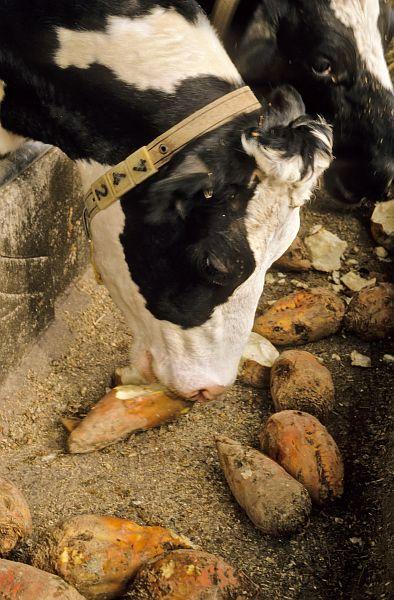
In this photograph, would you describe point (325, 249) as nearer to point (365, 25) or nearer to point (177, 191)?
→ point (365, 25)

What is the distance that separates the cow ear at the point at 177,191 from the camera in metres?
1.66

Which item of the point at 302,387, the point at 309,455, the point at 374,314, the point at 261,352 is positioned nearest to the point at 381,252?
the point at 374,314

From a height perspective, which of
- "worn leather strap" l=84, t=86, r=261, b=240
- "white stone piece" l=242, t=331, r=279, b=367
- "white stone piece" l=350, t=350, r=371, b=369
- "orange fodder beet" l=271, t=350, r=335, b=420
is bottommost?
"white stone piece" l=350, t=350, r=371, b=369

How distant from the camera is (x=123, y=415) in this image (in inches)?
85.4

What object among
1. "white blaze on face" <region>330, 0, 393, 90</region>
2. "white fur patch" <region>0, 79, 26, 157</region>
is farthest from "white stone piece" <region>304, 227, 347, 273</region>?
"white fur patch" <region>0, 79, 26, 157</region>

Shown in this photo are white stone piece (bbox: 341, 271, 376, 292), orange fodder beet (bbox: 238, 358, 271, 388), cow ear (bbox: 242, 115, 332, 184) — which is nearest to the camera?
cow ear (bbox: 242, 115, 332, 184)

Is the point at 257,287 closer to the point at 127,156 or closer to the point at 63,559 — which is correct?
the point at 127,156

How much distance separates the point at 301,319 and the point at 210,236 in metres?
0.97

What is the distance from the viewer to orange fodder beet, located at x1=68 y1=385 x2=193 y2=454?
6.98 feet

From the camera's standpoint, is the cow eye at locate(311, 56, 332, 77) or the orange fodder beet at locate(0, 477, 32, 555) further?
the cow eye at locate(311, 56, 332, 77)

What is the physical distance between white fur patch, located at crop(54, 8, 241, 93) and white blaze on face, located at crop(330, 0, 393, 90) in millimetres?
435

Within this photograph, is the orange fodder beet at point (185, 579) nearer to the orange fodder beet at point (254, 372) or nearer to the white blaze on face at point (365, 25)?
the orange fodder beet at point (254, 372)

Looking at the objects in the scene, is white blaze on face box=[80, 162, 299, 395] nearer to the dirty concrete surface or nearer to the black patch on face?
the black patch on face

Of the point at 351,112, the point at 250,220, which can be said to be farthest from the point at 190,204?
the point at 351,112
